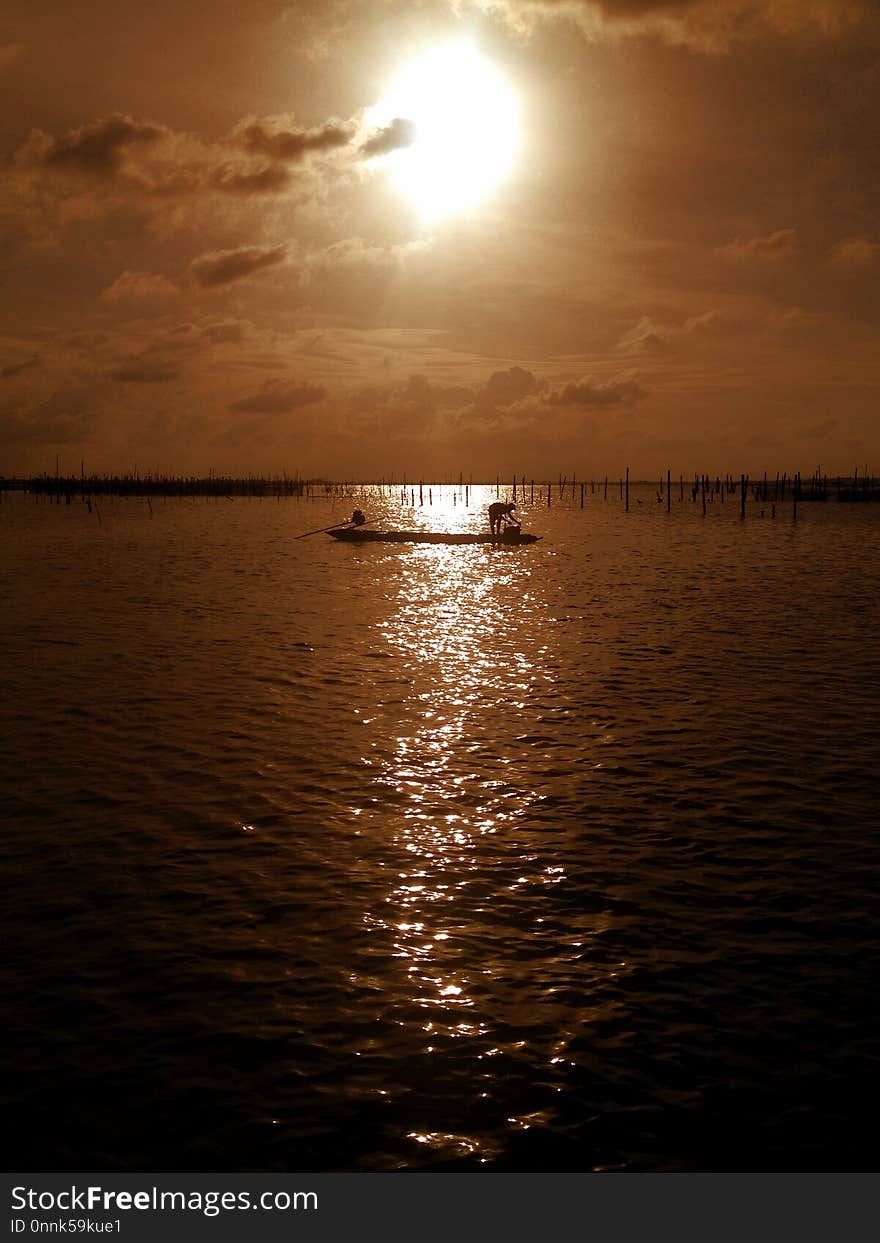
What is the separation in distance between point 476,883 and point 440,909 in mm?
606

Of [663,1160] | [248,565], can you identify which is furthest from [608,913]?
[248,565]

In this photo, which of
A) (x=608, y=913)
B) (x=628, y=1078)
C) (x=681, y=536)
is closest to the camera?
(x=628, y=1078)

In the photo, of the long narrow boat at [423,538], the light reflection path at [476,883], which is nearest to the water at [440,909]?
the light reflection path at [476,883]

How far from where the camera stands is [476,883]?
27.6ft

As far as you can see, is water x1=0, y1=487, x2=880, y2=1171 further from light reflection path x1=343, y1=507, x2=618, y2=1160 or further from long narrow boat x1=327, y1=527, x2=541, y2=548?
long narrow boat x1=327, y1=527, x2=541, y2=548

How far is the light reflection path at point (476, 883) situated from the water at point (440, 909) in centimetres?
4

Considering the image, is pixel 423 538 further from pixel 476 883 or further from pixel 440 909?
pixel 440 909

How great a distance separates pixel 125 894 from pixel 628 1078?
4617 millimetres

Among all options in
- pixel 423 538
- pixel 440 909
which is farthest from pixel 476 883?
pixel 423 538

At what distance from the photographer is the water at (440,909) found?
5.31 metres

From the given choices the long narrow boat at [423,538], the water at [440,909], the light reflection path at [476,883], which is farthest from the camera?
the long narrow boat at [423,538]

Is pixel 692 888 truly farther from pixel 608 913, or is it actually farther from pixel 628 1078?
pixel 628 1078

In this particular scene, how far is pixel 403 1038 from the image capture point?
6039 millimetres

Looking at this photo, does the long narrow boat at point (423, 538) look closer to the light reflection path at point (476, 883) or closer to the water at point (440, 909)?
the water at point (440, 909)
